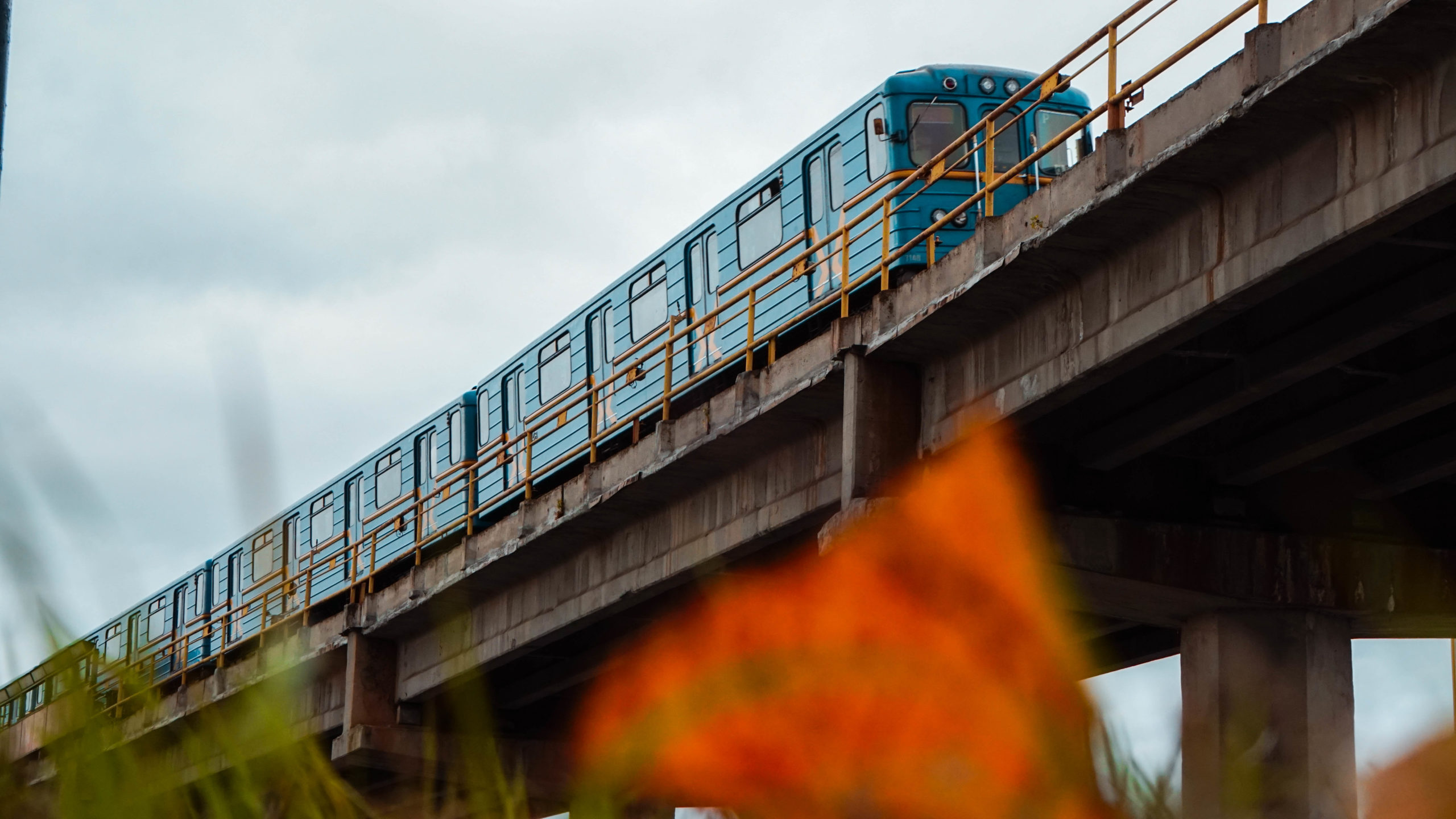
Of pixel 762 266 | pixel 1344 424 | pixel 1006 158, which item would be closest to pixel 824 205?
pixel 762 266

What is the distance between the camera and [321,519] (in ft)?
108

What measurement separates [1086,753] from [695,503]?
1420 centimetres

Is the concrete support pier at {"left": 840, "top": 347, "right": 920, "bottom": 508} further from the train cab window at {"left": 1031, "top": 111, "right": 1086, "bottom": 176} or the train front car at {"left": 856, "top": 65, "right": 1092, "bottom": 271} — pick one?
the train cab window at {"left": 1031, "top": 111, "right": 1086, "bottom": 176}

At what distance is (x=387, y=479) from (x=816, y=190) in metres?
13.6

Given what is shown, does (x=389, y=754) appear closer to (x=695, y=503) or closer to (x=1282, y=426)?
(x=695, y=503)

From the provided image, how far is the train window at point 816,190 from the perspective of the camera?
63.3ft

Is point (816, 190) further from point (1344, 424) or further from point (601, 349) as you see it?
point (1344, 424)

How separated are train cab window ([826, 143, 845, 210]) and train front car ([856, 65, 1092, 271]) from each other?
0.48 metres

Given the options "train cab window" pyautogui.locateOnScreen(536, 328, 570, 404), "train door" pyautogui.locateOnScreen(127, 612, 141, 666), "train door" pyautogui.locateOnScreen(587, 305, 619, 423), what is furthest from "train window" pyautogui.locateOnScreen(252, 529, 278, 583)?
"train cab window" pyautogui.locateOnScreen(536, 328, 570, 404)

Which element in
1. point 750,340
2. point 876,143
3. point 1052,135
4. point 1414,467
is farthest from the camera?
point 1052,135

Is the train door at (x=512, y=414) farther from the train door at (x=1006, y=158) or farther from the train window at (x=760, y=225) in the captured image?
the train door at (x=1006, y=158)

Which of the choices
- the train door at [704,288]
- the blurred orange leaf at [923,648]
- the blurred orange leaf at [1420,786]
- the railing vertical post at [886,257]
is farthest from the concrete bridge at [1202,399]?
the blurred orange leaf at [1420,786]

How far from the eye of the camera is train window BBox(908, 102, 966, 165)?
18344mm

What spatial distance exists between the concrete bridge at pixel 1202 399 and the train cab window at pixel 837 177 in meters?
3.88
